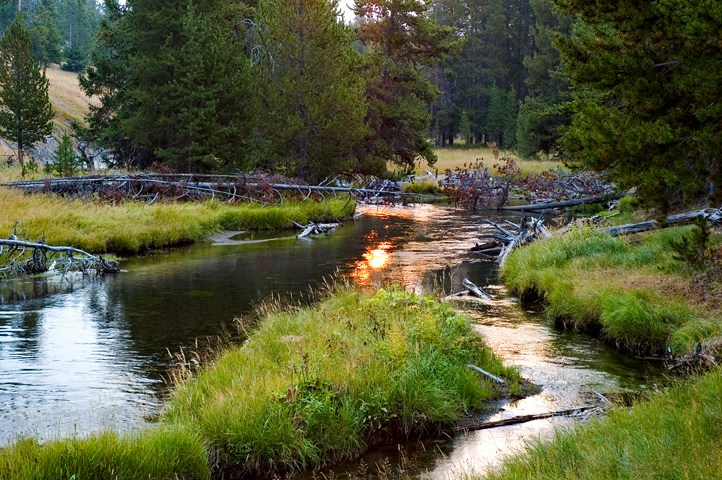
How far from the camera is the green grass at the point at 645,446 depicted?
4980 mm

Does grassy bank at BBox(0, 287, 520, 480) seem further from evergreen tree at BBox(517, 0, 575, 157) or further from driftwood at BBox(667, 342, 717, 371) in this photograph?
evergreen tree at BBox(517, 0, 575, 157)

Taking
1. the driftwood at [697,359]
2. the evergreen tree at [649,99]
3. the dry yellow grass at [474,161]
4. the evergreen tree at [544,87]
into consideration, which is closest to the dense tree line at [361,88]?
the evergreen tree at [649,99]

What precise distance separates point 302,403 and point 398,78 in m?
39.8

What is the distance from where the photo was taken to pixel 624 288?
1197 centimetres

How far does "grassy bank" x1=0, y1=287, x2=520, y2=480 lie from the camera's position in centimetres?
623

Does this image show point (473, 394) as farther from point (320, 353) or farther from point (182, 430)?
point (182, 430)

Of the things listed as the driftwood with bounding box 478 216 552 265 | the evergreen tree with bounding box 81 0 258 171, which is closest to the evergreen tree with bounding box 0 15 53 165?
the evergreen tree with bounding box 81 0 258 171

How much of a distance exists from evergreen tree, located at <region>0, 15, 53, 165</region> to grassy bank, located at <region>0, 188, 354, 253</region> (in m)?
19.2

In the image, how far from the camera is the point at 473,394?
8.63 meters

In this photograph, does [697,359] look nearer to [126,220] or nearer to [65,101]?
[126,220]

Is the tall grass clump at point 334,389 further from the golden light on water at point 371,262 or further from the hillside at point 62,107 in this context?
the hillside at point 62,107

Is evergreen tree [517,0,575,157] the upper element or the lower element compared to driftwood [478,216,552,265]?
upper

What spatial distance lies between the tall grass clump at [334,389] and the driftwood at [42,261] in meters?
9.45

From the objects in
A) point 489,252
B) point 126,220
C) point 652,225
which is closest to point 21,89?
point 126,220
